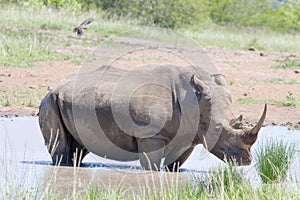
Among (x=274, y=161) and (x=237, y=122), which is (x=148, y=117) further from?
(x=274, y=161)

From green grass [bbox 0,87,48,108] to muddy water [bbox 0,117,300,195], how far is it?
1792mm

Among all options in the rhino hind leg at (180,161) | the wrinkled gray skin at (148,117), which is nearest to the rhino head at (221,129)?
the wrinkled gray skin at (148,117)

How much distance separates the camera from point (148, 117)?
8.30 metres

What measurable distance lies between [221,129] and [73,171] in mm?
1559

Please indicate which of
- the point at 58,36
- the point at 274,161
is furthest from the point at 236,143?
the point at 58,36

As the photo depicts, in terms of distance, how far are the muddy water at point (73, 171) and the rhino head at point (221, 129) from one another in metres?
0.20

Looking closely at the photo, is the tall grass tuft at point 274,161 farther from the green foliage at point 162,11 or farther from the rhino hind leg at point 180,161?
the green foliage at point 162,11

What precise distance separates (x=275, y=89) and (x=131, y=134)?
25.9 ft

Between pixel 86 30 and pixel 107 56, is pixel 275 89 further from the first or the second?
pixel 86 30

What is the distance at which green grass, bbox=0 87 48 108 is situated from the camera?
1296 centimetres

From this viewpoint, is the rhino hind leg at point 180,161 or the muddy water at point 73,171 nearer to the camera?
the muddy water at point 73,171

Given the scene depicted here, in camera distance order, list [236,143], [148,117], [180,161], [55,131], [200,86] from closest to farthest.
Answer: [236,143] → [200,86] → [148,117] → [180,161] → [55,131]

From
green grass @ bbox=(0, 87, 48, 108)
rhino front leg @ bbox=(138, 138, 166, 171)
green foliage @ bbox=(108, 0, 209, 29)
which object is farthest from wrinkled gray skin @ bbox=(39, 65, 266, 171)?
green foliage @ bbox=(108, 0, 209, 29)

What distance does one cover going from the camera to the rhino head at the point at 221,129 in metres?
7.87
